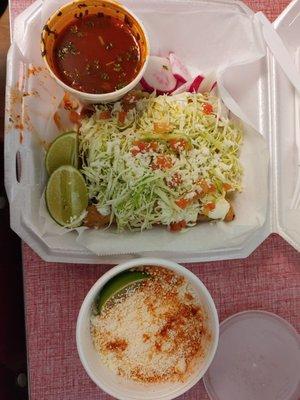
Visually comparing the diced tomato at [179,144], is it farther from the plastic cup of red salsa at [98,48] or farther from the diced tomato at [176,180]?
the plastic cup of red salsa at [98,48]

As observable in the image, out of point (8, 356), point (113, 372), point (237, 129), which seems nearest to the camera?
point (113, 372)

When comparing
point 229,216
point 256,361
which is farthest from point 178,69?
point 256,361

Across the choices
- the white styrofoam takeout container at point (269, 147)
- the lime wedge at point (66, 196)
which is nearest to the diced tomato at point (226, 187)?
the white styrofoam takeout container at point (269, 147)

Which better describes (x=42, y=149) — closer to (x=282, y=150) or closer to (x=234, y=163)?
(x=234, y=163)

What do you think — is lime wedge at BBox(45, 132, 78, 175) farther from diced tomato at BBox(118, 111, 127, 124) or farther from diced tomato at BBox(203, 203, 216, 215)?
diced tomato at BBox(203, 203, 216, 215)

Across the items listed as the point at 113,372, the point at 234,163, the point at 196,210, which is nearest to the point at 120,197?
the point at 196,210

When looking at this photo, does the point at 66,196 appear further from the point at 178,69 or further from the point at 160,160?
the point at 178,69
